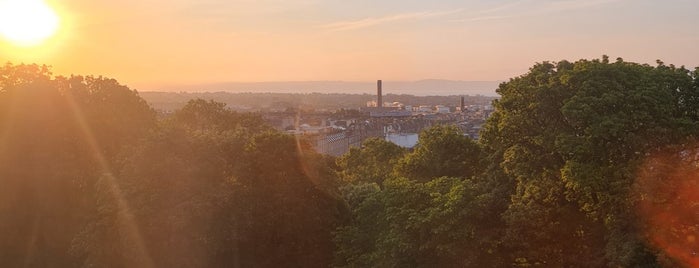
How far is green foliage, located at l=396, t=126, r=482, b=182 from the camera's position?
27812 millimetres

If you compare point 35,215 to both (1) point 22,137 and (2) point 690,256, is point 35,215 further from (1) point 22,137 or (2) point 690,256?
(2) point 690,256

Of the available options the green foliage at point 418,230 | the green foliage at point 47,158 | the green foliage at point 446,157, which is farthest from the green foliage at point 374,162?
the green foliage at point 47,158

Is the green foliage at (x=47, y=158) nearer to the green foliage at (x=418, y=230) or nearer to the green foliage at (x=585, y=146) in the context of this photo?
the green foliage at (x=418, y=230)

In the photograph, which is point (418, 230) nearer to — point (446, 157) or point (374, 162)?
point (446, 157)

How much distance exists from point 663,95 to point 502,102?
4961 millimetres

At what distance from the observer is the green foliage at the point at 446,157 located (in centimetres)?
2781

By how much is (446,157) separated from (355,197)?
4.53 metres

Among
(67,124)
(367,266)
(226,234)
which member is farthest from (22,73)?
(367,266)

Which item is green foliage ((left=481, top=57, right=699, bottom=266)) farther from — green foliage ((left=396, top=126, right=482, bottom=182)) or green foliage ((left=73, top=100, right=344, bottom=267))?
green foliage ((left=73, top=100, right=344, bottom=267))

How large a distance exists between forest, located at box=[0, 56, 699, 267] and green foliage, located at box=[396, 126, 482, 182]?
11.3 ft

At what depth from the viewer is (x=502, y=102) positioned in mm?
22156

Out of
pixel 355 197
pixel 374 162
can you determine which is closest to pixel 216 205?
pixel 355 197

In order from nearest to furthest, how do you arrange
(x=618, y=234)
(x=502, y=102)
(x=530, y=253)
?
(x=618, y=234) < (x=530, y=253) < (x=502, y=102)

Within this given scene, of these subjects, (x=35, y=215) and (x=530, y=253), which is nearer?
(x=530, y=253)
